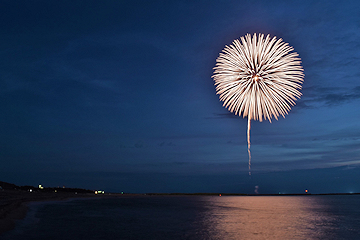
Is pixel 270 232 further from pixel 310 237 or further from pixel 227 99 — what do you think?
pixel 227 99

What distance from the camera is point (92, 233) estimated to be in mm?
37625

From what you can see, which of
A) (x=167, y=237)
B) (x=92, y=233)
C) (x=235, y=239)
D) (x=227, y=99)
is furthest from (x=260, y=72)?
(x=92, y=233)

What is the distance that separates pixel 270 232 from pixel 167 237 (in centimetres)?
1636

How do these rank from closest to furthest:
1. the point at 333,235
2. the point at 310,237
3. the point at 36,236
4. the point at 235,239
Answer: the point at 36,236, the point at 235,239, the point at 310,237, the point at 333,235

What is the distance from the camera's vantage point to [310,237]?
39438 millimetres

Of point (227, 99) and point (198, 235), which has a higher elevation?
point (227, 99)

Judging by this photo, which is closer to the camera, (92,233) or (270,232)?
(92,233)

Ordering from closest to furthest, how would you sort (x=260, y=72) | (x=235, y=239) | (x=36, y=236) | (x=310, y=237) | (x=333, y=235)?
1. (x=36, y=236)
2. (x=260, y=72)
3. (x=235, y=239)
4. (x=310, y=237)
5. (x=333, y=235)

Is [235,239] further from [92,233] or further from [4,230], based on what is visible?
[4,230]

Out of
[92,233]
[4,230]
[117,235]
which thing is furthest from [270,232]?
[4,230]

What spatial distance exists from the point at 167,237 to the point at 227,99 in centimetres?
1896

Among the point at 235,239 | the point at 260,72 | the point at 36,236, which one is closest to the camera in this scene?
the point at 36,236

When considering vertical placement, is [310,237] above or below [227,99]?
below

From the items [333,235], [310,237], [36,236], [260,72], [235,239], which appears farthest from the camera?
[333,235]
